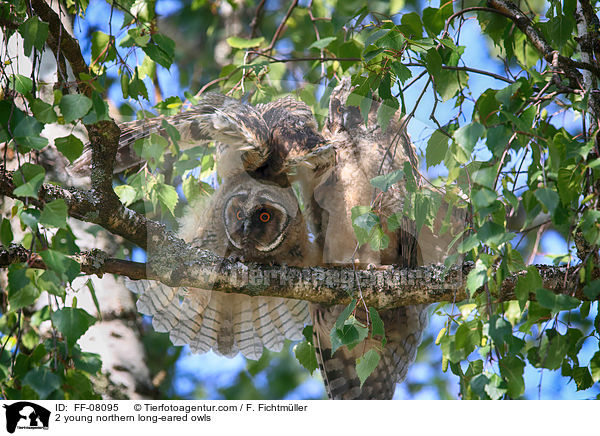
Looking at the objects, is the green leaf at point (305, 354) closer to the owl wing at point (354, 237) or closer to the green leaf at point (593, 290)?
the owl wing at point (354, 237)

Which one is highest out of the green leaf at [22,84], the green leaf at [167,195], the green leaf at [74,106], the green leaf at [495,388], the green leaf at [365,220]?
the green leaf at [22,84]

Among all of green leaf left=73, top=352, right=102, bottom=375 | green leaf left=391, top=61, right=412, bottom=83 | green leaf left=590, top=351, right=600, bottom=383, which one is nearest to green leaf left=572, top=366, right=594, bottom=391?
green leaf left=590, top=351, right=600, bottom=383

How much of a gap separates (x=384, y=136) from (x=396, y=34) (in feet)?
2.86

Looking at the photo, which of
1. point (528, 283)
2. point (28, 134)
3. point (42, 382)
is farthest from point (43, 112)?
point (528, 283)

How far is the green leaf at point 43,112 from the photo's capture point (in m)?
1.19

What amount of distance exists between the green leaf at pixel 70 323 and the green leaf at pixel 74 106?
0.41m

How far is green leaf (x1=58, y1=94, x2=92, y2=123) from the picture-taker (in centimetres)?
117

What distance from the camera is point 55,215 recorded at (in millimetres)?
1108

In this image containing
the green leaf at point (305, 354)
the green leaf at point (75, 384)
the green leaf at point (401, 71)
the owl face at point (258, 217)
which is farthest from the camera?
the green leaf at point (305, 354)

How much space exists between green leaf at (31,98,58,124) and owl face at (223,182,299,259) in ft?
2.58

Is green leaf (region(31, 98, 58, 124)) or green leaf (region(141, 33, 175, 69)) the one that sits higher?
green leaf (region(141, 33, 175, 69))

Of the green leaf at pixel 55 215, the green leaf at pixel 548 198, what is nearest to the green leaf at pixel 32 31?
the green leaf at pixel 55 215

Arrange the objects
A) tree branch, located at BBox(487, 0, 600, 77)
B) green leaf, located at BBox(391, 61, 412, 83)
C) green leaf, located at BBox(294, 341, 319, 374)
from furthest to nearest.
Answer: green leaf, located at BBox(294, 341, 319, 374) → tree branch, located at BBox(487, 0, 600, 77) → green leaf, located at BBox(391, 61, 412, 83)

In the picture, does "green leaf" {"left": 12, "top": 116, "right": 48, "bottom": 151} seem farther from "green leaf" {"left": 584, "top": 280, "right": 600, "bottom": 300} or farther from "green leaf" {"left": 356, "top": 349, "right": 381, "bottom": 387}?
"green leaf" {"left": 584, "top": 280, "right": 600, "bottom": 300}
